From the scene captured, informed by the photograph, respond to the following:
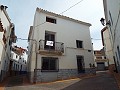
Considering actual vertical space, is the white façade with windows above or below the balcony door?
below

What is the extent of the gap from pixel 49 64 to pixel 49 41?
8.38 feet

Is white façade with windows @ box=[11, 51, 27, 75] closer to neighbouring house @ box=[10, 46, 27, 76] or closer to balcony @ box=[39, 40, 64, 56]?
neighbouring house @ box=[10, 46, 27, 76]

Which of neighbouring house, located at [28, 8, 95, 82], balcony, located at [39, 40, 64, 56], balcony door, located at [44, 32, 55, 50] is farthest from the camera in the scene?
balcony door, located at [44, 32, 55, 50]

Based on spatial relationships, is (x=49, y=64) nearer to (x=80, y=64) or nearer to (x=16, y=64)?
(x=80, y=64)

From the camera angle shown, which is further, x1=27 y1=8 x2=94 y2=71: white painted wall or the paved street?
x1=27 y1=8 x2=94 y2=71: white painted wall

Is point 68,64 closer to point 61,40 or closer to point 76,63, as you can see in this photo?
point 76,63

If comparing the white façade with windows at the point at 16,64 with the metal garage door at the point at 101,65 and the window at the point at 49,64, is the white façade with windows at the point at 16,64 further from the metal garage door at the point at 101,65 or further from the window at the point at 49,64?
the metal garage door at the point at 101,65

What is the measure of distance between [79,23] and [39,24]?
20.8 feet

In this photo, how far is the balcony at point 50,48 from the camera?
530 inches

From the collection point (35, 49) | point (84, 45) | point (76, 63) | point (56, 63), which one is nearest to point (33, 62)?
point (35, 49)

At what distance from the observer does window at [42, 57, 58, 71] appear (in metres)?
13.6

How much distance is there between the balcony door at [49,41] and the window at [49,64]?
131 cm

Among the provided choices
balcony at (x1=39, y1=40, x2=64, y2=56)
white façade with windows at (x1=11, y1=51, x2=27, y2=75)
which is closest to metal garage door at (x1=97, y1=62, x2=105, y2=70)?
white façade with windows at (x1=11, y1=51, x2=27, y2=75)

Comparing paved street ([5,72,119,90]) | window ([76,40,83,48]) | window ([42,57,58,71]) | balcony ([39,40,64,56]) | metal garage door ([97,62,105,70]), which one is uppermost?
window ([76,40,83,48])
